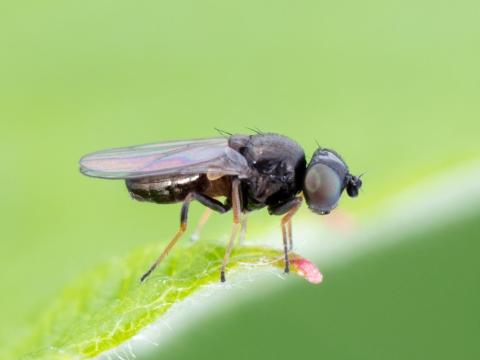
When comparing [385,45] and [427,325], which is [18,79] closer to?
[385,45]

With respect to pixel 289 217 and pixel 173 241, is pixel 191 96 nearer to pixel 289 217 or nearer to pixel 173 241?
pixel 289 217

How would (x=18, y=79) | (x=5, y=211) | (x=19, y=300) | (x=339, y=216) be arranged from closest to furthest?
(x=339, y=216) < (x=19, y=300) < (x=5, y=211) < (x=18, y=79)

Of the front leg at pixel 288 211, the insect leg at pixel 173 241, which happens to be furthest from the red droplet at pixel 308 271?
the front leg at pixel 288 211

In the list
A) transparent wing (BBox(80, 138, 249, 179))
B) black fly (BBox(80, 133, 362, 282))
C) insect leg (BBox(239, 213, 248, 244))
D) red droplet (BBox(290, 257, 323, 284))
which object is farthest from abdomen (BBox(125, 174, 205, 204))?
red droplet (BBox(290, 257, 323, 284))

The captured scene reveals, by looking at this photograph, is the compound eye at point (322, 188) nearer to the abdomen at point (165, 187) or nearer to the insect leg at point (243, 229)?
the insect leg at point (243, 229)

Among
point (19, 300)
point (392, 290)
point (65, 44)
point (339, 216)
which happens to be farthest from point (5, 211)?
point (392, 290)

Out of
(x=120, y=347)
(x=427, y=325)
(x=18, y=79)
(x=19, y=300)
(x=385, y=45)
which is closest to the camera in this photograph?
(x=120, y=347)

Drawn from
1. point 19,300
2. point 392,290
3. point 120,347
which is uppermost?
point 120,347

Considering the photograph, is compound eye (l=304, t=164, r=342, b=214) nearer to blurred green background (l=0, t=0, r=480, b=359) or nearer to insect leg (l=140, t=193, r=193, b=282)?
blurred green background (l=0, t=0, r=480, b=359)
